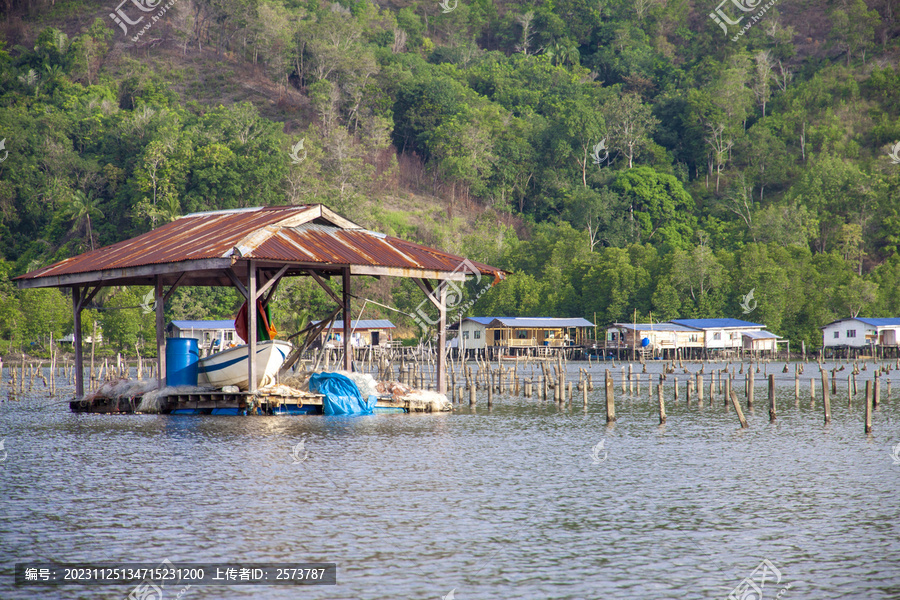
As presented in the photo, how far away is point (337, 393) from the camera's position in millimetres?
37719

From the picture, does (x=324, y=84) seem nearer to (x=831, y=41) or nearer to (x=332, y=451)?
(x=831, y=41)

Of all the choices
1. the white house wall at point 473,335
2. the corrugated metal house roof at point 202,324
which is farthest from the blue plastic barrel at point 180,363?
the white house wall at point 473,335

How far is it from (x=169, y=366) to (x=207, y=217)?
7.81 metres

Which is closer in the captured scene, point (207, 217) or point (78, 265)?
point (78, 265)

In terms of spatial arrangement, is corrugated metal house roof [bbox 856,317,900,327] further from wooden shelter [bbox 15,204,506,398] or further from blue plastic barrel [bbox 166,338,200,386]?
blue plastic barrel [bbox 166,338,200,386]

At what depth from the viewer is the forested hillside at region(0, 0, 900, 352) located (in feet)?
364

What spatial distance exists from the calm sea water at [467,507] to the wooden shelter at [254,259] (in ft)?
18.7

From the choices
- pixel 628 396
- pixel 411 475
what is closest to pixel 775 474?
pixel 411 475

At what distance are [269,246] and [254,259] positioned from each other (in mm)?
1253

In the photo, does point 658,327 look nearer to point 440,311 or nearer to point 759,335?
point 759,335

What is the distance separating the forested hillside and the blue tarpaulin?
213 feet

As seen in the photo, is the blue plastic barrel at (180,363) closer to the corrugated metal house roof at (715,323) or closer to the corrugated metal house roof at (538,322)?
the corrugated metal house roof at (538,322)

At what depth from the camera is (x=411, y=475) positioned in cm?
2389

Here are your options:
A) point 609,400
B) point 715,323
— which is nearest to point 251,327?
point 609,400
